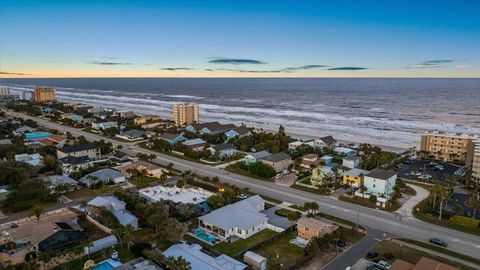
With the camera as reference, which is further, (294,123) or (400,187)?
(294,123)

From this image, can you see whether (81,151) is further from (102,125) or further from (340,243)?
(340,243)

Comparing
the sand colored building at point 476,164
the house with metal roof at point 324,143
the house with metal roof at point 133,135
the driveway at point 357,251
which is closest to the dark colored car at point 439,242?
the driveway at point 357,251

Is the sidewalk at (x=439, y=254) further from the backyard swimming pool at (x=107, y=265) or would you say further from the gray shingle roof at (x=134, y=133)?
the gray shingle roof at (x=134, y=133)

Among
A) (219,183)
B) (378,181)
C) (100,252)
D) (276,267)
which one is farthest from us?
(219,183)

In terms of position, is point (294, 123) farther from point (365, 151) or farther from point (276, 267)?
point (276, 267)

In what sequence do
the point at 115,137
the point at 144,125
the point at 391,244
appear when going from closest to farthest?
the point at 391,244, the point at 115,137, the point at 144,125

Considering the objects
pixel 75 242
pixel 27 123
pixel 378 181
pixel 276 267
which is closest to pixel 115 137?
pixel 27 123

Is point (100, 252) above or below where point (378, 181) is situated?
below
